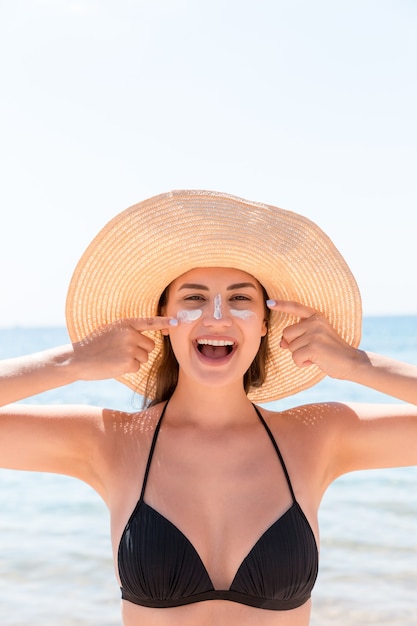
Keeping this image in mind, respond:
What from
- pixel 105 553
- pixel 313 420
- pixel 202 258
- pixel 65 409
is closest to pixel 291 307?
pixel 202 258

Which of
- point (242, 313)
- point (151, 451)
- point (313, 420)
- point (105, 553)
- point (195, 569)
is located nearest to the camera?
point (195, 569)

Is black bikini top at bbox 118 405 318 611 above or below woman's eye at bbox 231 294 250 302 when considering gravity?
below

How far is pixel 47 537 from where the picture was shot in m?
7.91

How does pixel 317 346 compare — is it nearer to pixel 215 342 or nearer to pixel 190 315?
pixel 215 342

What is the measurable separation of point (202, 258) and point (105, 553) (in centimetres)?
466

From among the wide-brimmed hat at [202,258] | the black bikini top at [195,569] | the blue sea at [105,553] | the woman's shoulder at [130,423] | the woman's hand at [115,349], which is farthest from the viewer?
the blue sea at [105,553]

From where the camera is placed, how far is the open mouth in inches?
128

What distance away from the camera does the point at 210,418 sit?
3.54 meters

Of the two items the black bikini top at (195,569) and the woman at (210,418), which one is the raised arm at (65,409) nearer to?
the woman at (210,418)

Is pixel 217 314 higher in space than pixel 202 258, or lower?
lower

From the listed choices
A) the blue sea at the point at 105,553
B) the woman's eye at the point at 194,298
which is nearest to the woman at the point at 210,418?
the woman's eye at the point at 194,298

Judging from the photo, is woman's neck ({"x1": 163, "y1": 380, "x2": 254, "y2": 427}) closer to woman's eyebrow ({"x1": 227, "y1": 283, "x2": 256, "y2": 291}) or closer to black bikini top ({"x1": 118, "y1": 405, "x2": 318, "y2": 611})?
woman's eyebrow ({"x1": 227, "y1": 283, "x2": 256, "y2": 291})

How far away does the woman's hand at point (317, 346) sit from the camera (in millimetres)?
3232

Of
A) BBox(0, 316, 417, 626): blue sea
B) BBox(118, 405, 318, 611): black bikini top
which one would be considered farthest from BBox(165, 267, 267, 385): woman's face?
BBox(0, 316, 417, 626): blue sea
